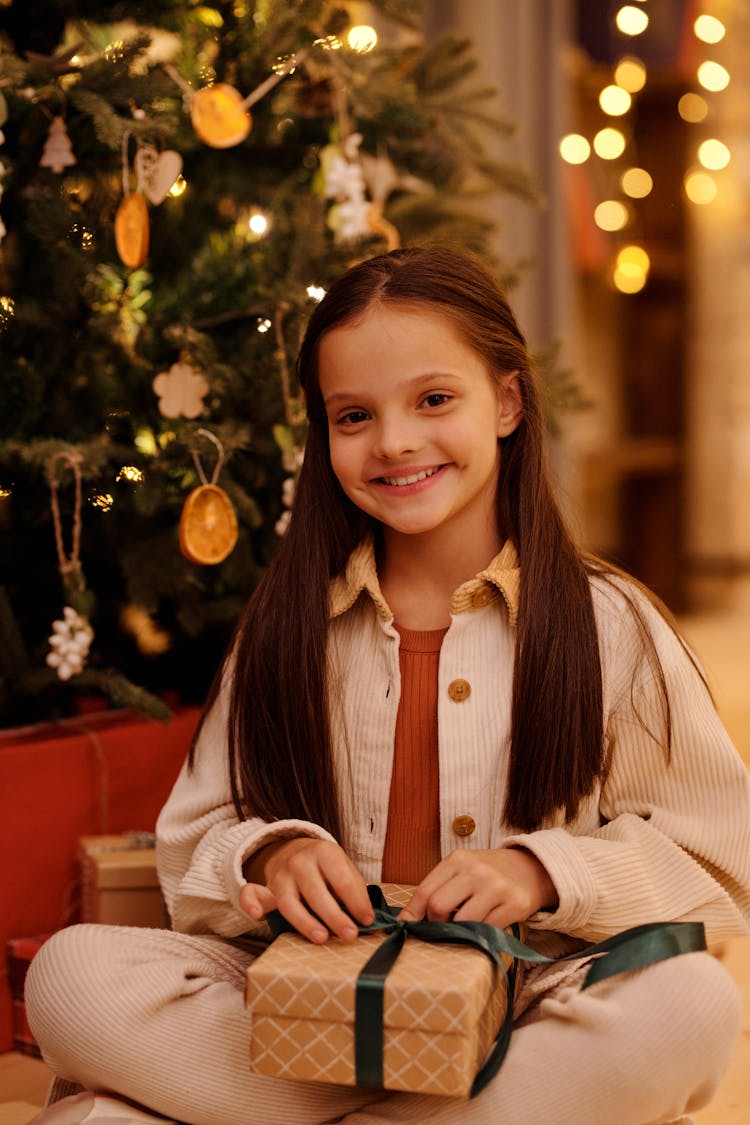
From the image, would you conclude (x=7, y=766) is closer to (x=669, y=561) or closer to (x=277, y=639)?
(x=277, y=639)

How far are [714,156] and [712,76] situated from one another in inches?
9.0

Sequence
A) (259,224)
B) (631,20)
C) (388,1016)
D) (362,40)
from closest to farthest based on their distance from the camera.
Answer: (388,1016) < (259,224) < (362,40) < (631,20)

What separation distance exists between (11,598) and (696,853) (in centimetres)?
86

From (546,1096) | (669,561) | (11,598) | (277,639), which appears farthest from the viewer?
(669,561)

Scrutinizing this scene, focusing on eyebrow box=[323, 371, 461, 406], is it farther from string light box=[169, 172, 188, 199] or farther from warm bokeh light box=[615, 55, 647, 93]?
warm bokeh light box=[615, 55, 647, 93]

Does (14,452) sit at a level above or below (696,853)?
above

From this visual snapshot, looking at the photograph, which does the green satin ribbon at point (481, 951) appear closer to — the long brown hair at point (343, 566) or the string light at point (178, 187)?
the long brown hair at point (343, 566)

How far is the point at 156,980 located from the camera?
3.75ft

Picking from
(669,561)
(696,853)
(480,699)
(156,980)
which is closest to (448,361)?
(480,699)

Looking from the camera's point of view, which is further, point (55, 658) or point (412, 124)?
point (412, 124)

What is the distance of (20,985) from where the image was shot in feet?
4.83

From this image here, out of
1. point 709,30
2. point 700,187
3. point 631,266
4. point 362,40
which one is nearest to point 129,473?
point 362,40

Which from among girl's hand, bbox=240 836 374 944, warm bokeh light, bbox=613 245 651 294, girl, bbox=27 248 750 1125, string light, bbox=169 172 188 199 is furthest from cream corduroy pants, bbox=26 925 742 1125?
warm bokeh light, bbox=613 245 651 294

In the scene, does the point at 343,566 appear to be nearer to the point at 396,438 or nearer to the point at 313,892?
the point at 396,438
